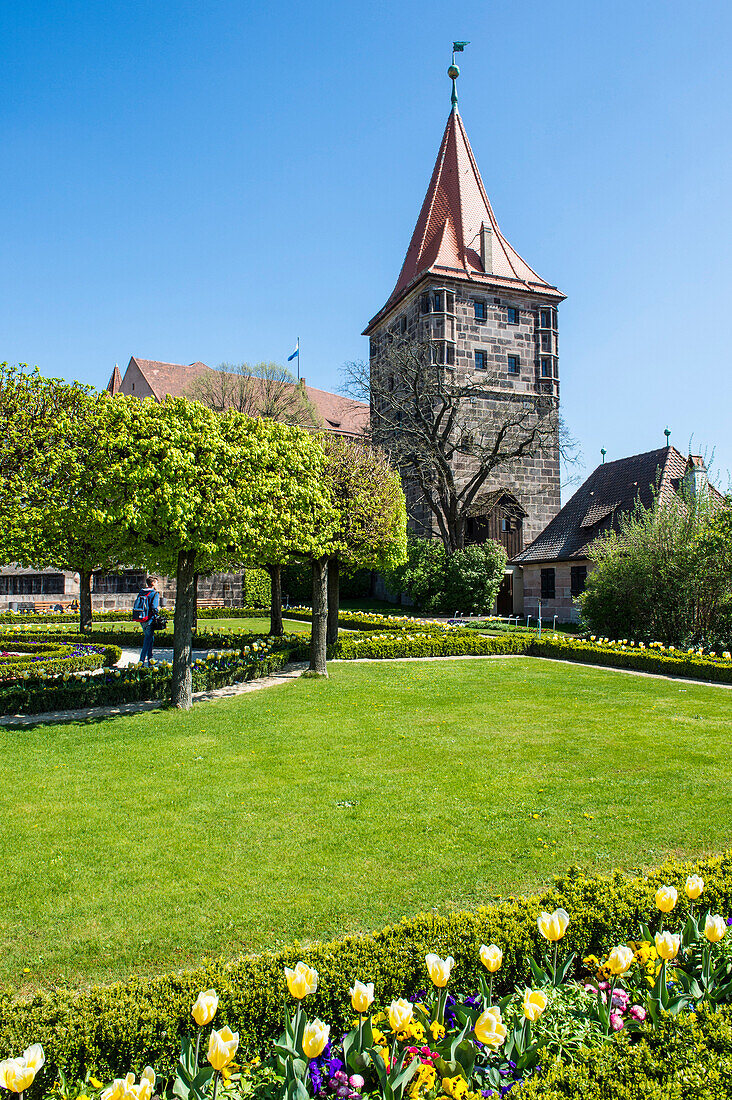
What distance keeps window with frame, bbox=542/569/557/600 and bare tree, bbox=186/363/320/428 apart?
52.9ft

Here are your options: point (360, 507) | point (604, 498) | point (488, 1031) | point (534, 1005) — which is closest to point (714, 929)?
point (534, 1005)

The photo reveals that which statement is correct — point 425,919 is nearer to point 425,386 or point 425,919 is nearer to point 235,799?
point 235,799

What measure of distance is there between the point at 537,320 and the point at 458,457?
31.2 ft

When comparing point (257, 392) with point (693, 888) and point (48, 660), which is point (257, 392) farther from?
point (693, 888)

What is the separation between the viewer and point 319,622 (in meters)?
13.9

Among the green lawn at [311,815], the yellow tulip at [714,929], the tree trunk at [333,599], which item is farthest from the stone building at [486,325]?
the yellow tulip at [714,929]

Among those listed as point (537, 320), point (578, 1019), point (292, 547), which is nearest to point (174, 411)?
point (292, 547)

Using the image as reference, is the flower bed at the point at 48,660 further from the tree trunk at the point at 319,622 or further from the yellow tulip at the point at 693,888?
the yellow tulip at the point at 693,888

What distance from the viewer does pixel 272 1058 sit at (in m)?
2.92

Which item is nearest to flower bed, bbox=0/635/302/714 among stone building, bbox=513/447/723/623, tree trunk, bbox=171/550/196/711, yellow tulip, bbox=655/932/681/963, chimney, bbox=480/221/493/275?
tree trunk, bbox=171/550/196/711

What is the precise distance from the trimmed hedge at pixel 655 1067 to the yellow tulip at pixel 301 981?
35.7 inches

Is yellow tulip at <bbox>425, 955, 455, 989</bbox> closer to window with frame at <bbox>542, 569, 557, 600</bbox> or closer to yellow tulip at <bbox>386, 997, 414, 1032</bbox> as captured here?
yellow tulip at <bbox>386, 997, 414, 1032</bbox>

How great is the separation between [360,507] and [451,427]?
1784 centimetres

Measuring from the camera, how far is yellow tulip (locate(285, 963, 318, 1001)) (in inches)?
104
